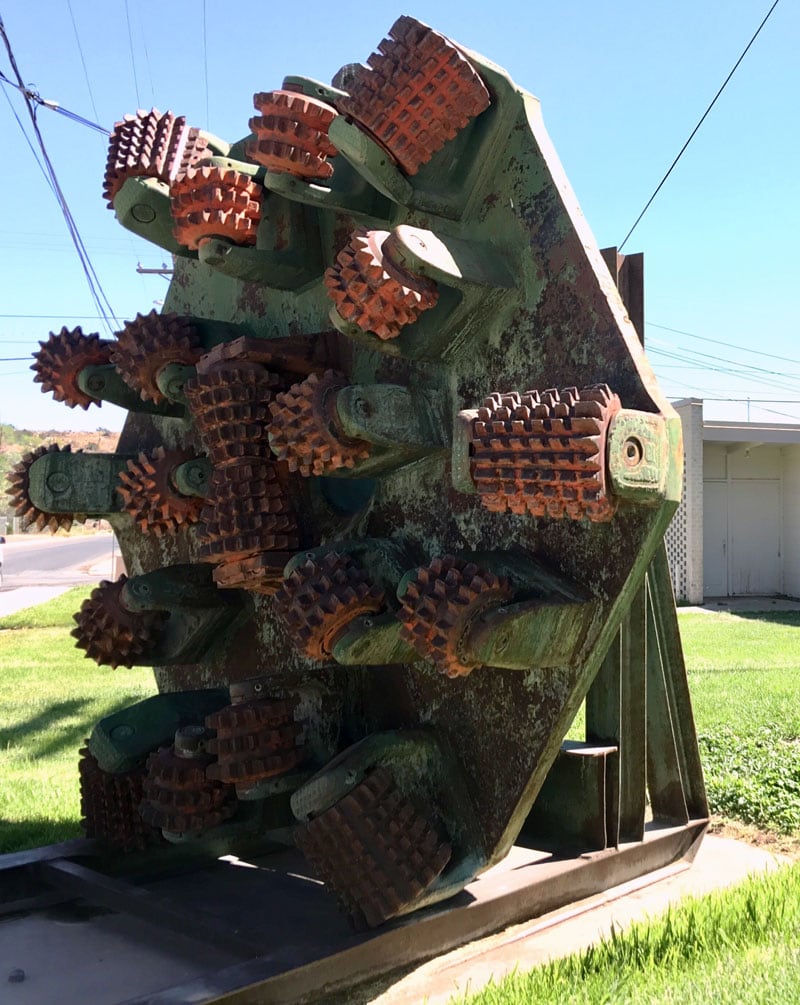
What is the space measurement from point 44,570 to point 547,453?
36.5m

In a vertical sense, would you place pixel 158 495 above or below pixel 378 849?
above

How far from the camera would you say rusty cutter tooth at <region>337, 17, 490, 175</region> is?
2.93m

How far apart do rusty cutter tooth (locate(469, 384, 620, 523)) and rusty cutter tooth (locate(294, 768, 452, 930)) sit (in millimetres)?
963

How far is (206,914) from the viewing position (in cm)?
332

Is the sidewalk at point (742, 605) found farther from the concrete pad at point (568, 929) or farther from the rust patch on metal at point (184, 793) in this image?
the rust patch on metal at point (184, 793)

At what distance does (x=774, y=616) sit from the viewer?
1798cm

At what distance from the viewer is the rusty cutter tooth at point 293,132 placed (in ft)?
10.6

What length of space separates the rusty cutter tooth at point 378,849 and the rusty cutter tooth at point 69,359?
7.19 ft

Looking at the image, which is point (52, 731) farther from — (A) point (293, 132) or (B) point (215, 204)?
(A) point (293, 132)

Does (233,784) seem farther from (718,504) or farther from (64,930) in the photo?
(718,504)

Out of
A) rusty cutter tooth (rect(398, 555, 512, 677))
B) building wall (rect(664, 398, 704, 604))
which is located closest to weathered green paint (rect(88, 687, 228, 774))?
rusty cutter tooth (rect(398, 555, 512, 677))

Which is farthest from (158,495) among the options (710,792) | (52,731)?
(52,731)

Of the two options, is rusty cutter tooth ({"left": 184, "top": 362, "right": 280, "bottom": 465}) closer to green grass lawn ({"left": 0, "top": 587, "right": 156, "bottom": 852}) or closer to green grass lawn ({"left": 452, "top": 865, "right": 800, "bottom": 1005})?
green grass lawn ({"left": 452, "top": 865, "right": 800, "bottom": 1005})

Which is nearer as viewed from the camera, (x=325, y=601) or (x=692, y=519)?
(x=325, y=601)
